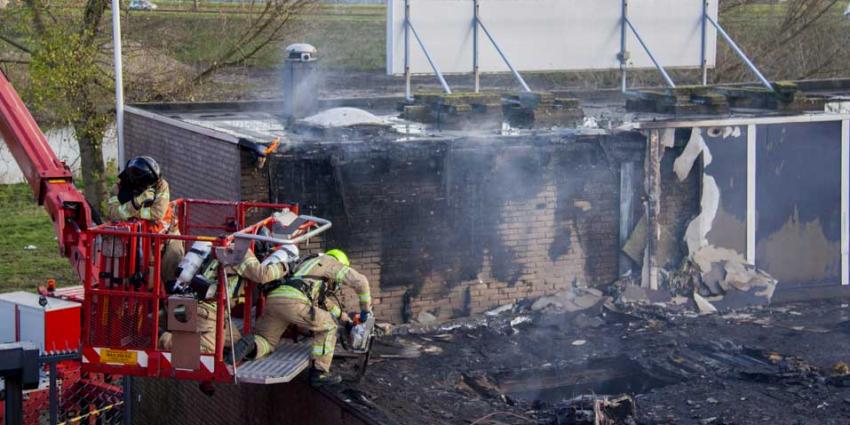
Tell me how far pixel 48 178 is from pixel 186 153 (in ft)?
12.0

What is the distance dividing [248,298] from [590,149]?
4.70m

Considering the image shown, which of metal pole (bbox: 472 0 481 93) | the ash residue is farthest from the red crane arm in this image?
metal pole (bbox: 472 0 481 93)

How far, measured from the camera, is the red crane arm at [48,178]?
9.03 m

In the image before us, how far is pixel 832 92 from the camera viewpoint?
19.4m

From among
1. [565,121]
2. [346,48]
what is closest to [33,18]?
[565,121]

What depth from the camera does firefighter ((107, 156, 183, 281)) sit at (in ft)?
31.1

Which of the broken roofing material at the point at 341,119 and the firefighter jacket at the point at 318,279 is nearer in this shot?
the firefighter jacket at the point at 318,279

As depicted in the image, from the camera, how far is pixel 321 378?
9.64 meters

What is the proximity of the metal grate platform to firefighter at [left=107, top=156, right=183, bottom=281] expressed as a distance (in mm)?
1150

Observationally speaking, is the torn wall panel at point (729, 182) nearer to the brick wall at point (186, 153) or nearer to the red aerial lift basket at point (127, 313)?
the brick wall at point (186, 153)

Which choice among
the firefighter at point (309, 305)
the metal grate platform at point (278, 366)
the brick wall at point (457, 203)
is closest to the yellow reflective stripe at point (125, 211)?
the firefighter at point (309, 305)

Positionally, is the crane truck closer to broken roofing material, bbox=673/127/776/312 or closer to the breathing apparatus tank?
the breathing apparatus tank

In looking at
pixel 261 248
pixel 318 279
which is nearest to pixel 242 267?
pixel 318 279

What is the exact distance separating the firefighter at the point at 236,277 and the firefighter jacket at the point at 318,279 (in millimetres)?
173
